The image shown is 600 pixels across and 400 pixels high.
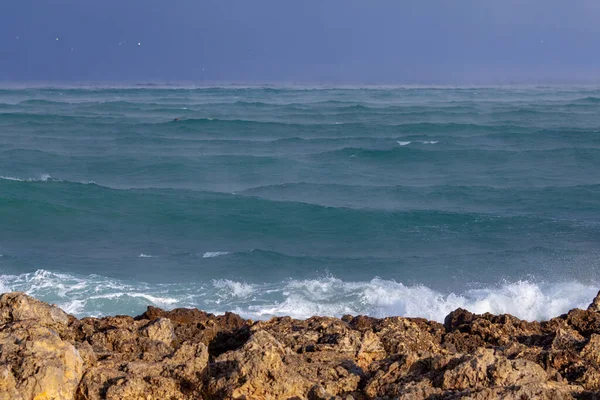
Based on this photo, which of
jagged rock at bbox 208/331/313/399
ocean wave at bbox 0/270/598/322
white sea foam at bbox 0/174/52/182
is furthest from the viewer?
white sea foam at bbox 0/174/52/182

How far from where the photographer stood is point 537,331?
33.2 feet

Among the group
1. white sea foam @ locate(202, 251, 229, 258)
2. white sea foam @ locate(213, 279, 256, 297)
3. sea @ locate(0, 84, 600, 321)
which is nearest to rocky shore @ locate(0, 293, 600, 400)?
sea @ locate(0, 84, 600, 321)

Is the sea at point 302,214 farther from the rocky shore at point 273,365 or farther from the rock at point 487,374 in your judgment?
the rock at point 487,374

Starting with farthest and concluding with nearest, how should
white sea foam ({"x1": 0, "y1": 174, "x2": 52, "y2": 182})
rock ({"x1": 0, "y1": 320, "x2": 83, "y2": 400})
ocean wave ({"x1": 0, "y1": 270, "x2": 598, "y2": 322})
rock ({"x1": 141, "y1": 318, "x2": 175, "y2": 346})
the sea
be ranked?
white sea foam ({"x1": 0, "y1": 174, "x2": 52, "y2": 182}), the sea, ocean wave ({"x1": 0, "y1": 270, "x2": 598, "y2": 322}), rock ({"x1": 141, "y1": 318, "x2": 175, "y2": 346}), rock ({"x1": 0, "y1": 320, "x2": 83, "y2": 400})

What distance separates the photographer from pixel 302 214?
26.0 meters

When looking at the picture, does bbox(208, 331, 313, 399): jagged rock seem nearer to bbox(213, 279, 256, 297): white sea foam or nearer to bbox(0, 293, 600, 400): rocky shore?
bbox(0, 293, 600, 400): rocky shore

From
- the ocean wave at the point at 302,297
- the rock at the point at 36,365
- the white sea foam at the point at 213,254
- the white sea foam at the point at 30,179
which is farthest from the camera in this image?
the white sea foam at the point at 30,179

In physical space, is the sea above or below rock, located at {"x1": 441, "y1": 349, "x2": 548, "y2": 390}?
below

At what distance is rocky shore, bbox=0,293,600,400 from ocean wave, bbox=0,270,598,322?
7.66 meters

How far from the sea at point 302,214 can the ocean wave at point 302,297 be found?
53 mm

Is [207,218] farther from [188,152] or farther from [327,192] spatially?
[188,152]

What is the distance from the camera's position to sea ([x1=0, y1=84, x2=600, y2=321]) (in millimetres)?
17953

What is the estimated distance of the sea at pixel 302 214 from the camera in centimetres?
1795

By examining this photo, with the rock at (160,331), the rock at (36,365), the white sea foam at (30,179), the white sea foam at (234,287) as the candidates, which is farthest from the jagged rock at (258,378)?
the white sea foam at (30,179)
